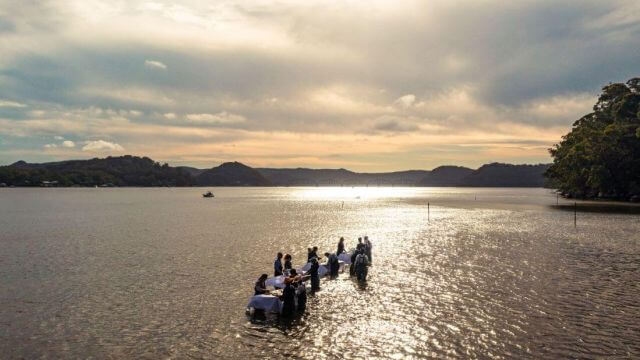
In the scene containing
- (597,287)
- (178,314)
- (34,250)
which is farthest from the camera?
(34,250)

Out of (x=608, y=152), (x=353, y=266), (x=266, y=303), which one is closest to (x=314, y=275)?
(x=266, y=303)

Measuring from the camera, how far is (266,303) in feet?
80.9

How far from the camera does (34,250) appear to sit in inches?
1946

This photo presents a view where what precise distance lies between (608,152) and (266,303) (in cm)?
12451

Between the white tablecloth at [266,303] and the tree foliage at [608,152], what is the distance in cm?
11554

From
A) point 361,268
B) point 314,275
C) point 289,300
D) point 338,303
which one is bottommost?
point 338,303

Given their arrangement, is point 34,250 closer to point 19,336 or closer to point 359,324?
point 19,336

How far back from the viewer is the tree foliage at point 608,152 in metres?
119

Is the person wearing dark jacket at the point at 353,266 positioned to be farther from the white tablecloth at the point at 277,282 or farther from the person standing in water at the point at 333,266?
the white tablecloth at the point at 277,282

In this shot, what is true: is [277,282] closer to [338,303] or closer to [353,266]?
[338,303]

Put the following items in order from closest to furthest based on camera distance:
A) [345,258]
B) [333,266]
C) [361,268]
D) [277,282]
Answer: [277,282]
[361,268]
[333,266]
[345,258]

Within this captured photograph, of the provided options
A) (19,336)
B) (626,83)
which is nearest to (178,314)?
(19,336)

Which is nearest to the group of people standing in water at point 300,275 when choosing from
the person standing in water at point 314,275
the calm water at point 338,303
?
the person standing in water at point 314,275

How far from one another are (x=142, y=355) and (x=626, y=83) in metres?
169
